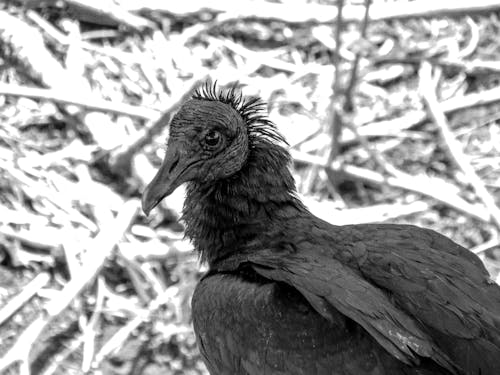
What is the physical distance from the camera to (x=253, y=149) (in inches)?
132

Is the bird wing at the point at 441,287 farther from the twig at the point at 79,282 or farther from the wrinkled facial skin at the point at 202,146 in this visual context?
the twig at the point at 79,282

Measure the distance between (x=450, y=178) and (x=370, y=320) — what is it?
2753 millimetres

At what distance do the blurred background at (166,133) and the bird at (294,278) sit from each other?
47.1 inches

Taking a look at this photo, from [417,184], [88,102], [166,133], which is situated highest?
[88,102]

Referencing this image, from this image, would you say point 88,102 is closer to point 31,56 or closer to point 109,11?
point 31,56

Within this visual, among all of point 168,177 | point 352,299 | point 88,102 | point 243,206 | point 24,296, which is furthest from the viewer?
point 88,102

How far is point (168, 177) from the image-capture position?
3.15 m

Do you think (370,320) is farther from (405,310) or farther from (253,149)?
(253,149)

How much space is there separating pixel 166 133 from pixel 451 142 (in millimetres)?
1422

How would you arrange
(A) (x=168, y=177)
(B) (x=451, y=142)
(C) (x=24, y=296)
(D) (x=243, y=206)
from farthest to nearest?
(B) (x=451, y=142), (C) (x=24, y=296), (D) (x=243, y=206), (A) (x=168, y=177)

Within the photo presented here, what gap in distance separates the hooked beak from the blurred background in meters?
1.28

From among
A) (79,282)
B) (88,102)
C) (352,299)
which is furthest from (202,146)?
(88,102)

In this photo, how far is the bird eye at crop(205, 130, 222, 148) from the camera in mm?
3232

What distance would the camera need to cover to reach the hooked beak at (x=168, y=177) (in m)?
3.09
